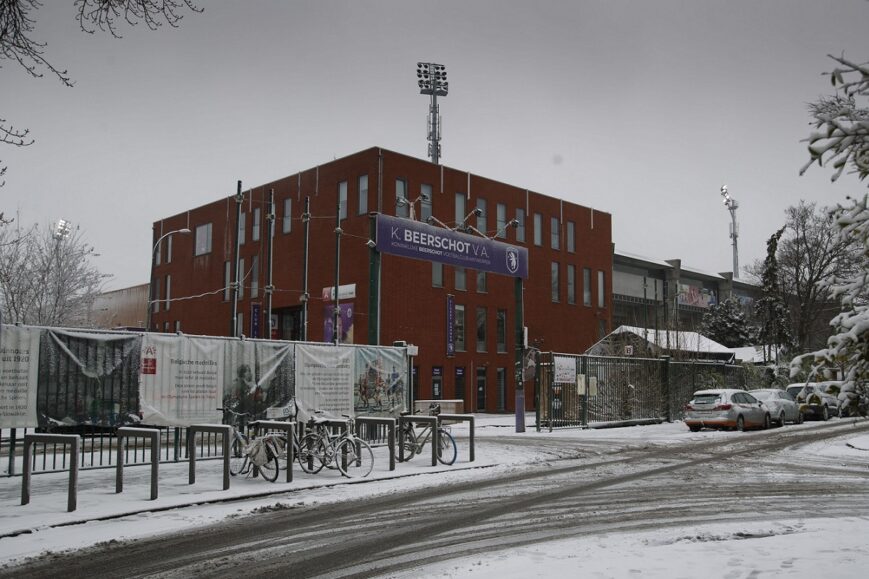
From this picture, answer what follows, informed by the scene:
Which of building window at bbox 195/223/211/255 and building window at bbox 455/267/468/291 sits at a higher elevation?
building window at bbox 195/223/211/255

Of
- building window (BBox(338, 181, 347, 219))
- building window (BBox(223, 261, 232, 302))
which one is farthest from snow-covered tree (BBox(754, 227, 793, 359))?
building window (BBox(223, 261, 232, 302))

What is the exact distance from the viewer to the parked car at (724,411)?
26.5 meters

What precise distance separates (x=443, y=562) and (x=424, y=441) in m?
9.07

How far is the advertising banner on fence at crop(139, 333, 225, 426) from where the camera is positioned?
1301cm

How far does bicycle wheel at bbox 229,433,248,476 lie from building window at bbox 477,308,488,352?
34.4 metres

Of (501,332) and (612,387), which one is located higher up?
(501,332)

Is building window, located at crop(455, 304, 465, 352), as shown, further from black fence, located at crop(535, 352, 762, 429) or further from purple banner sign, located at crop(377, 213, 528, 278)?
purple banner sign, located at crop(377, 213, 528, 278)

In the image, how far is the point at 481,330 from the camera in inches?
1955

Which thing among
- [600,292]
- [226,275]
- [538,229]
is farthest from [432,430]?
[600,292]

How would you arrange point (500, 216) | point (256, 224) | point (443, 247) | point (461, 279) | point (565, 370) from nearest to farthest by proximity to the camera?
point (443, 247), point (565, 370), point (461, 279), point (500, 216), point (256, 224)

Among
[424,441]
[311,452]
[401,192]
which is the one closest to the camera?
[311,452]

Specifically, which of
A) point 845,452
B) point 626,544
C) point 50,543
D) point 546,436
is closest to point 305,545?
point 50,543

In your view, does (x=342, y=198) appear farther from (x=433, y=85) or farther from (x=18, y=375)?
(x=18, y=375)

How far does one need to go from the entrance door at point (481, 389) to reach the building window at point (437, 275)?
6.19 meters
